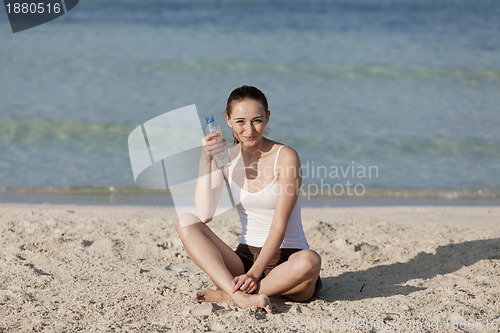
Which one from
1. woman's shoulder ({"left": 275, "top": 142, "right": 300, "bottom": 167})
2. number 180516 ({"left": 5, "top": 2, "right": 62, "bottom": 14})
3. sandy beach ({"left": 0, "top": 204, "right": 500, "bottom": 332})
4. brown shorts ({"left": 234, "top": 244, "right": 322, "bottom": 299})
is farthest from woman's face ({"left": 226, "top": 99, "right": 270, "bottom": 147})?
number 180516 ({"left": 5, "top": 2, "right": 62, "bottom": 14})

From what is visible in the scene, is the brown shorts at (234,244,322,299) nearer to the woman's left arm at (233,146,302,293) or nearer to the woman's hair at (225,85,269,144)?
the woman's left arm at (233,146,302,293)

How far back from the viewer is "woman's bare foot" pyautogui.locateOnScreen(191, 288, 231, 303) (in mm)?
3576

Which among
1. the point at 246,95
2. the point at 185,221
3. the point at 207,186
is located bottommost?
the point at 185,221

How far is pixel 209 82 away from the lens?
39.3ft

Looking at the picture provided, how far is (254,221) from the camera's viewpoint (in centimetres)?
370

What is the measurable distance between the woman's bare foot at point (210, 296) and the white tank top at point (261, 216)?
0.38m

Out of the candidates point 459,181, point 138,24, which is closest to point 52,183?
point 459,181

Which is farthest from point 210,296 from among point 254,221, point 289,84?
point 289,84

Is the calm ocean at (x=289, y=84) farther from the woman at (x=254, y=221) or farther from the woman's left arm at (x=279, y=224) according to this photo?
Result: the woman's left arm at (x=279, y=224)

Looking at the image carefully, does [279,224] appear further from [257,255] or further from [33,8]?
[33,8]

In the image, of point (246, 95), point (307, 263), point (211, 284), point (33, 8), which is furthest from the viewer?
point (33, 8)

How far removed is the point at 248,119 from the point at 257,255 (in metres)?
0.86

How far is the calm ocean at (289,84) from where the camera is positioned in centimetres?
759

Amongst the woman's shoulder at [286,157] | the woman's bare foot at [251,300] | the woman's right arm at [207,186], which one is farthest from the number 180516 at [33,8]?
the woman's bare foot at [251,300]
